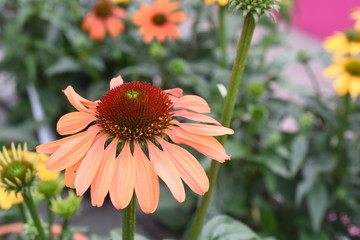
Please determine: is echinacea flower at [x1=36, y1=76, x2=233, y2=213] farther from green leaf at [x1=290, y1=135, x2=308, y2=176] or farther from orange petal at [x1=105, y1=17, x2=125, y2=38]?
orange petal at [x1=105, y1=17, x2=125, y2=38]

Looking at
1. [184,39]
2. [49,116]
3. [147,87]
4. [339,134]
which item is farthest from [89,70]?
[147,87]

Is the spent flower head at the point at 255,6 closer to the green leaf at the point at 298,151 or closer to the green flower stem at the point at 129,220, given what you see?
the green flower stem at the point at 129,220

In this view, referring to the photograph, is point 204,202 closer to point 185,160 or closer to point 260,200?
point 185,160

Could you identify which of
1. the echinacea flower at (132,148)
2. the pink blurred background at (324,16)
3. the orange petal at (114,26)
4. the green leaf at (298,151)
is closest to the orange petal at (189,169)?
the echinacea flower at (132,148)

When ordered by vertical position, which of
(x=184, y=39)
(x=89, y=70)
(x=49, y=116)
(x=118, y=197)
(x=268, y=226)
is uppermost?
(x=184, y=39)

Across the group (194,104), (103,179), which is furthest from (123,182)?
(194,104)

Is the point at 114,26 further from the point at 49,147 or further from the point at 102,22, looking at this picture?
the point at 49,147
